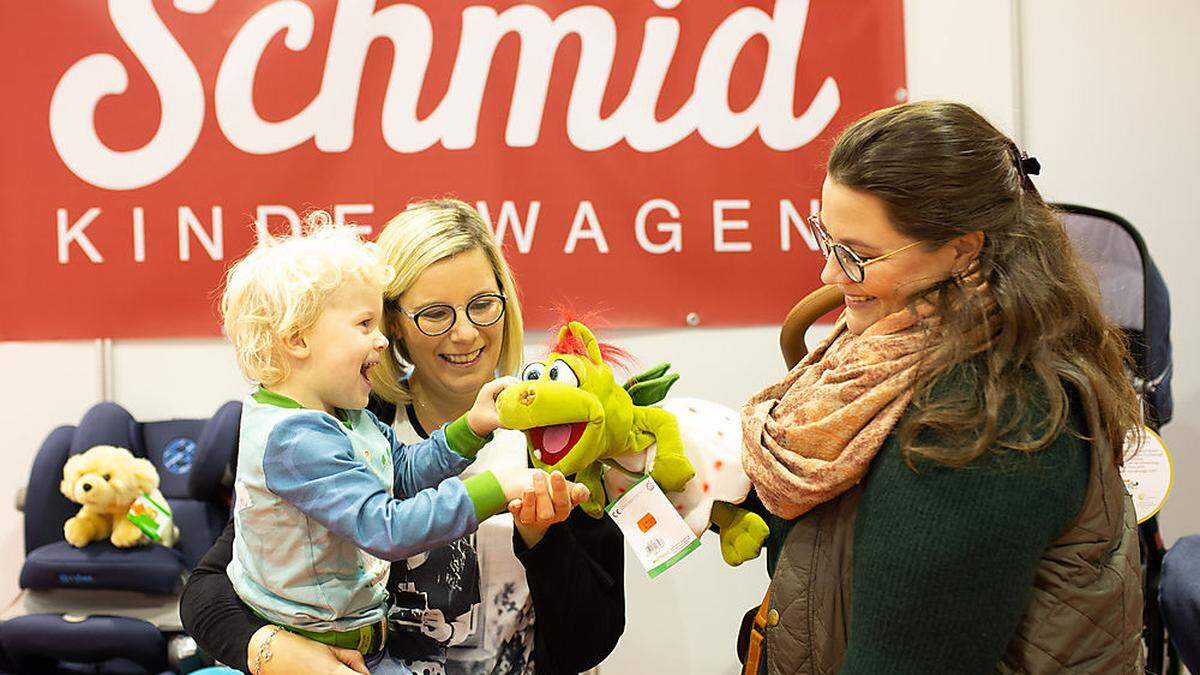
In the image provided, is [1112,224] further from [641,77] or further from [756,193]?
[641,77]

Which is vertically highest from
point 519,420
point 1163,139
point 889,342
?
point 1163,139

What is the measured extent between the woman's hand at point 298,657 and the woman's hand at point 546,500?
332mm

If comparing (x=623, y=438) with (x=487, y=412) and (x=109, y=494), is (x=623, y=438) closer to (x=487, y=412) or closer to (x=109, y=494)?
(x=487, y=412)

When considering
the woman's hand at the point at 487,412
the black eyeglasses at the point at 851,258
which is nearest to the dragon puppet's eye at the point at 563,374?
the woman's hand at the point at 487,412

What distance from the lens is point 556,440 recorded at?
1606mm

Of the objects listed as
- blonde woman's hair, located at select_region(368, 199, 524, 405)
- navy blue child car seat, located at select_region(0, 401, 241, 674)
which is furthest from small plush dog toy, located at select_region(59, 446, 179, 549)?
blonde woman's hair, located at select_region(368, 199, 524, 405)

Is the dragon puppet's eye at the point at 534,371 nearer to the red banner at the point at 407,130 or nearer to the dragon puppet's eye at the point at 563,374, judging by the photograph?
the dragon puppet's eye at the point at 563,374

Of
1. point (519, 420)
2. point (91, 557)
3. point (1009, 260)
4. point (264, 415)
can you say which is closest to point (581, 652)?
point (519, 420)

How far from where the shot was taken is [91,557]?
9.81 ft

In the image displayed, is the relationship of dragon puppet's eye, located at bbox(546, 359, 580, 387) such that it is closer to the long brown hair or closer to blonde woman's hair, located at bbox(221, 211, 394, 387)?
blonde woman's hair, located at bbox(221, 211, 394, 387)

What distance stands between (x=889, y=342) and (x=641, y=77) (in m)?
2.11

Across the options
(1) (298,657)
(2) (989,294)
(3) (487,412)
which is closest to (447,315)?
(3) (487,412)

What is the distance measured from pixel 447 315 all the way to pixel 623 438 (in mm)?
453

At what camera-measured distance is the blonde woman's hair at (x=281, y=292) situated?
64.2 inches
